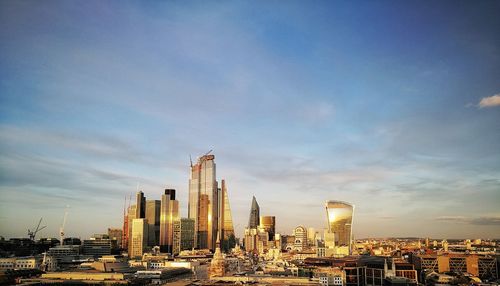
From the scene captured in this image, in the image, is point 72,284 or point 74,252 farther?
point 74,252

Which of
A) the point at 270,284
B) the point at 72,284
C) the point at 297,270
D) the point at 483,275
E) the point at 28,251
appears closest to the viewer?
the point at 270,284

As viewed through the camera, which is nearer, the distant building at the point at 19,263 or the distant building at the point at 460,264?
the distant building at the point at 19,263

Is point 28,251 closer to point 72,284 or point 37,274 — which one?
point 37,274

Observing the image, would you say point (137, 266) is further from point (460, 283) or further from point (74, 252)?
point (460, 283)

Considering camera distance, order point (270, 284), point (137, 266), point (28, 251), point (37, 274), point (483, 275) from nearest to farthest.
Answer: point (270, 284) → point (37, 274) → point (483, 275) → point (137, 266) → point (28, 251)

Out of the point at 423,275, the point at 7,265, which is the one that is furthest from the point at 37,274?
the point at 423,275

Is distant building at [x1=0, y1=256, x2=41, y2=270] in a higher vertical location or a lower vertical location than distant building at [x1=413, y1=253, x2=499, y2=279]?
higher

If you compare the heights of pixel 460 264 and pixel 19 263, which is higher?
pixel 19 263

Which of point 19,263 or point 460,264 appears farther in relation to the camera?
point 460,264

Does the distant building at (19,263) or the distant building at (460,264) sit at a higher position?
the distant building at (19,263)

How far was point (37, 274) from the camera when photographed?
122 m

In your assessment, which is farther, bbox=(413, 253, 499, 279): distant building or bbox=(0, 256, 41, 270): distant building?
bbox=(413, 253, 499, 279): distant building

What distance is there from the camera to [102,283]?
339 ft

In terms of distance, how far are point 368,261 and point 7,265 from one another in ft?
357
